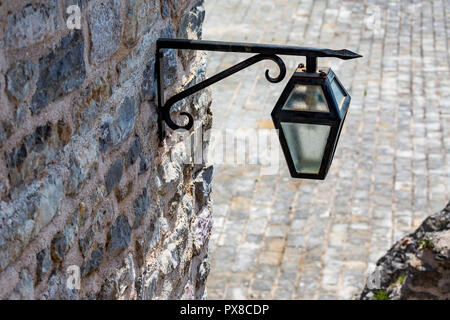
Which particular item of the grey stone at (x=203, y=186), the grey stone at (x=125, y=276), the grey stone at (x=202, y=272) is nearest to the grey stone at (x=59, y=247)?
the grey stone at (x=125, y=276)

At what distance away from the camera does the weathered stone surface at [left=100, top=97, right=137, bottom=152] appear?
2.59m

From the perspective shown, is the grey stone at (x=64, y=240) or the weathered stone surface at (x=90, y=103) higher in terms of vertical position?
the weathered stone surface at (x=90, y=103)

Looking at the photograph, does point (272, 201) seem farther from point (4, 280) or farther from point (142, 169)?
point (4, 280)

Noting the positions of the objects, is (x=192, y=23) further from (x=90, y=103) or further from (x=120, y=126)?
(x=90, y=103)

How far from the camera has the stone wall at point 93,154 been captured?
199cm

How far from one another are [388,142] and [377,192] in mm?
1133

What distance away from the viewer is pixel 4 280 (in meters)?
1.96

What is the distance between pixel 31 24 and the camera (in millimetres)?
1987

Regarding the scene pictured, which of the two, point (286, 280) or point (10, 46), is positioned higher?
point (10, 46)

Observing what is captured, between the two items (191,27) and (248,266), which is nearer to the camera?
(191,27)

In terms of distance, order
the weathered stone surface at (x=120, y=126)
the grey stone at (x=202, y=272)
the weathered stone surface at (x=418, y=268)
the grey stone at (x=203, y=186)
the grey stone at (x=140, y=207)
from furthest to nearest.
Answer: the weathered stone surface at (x=418, y=268)
the grey stone at (x=202, y=272)
the grey stone at (x=203, y=186)
the grey stone at (x=140, y=207)
the weathered stone surface at (x=120, y=126)

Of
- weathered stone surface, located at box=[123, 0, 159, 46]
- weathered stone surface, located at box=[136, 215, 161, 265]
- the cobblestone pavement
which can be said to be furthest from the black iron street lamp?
the cobblestone pavement

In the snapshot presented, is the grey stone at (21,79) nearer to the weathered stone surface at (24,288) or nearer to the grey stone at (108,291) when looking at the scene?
the weathered stone surface at (24,288)
